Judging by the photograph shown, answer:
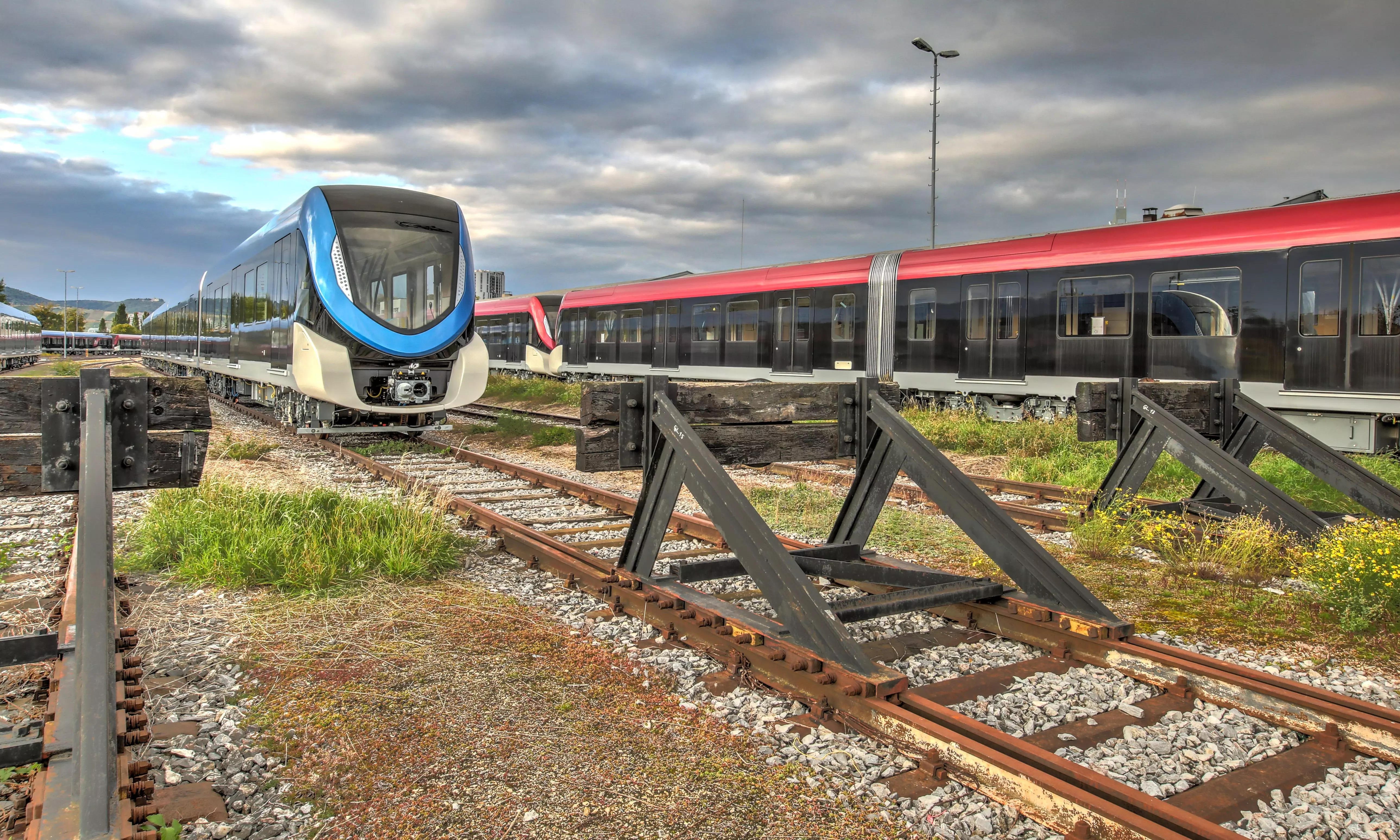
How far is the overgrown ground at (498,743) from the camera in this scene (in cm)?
270

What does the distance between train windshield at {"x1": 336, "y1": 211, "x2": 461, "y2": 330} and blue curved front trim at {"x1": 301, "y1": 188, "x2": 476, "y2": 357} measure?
0.11 m

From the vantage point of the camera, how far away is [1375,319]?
1029cm

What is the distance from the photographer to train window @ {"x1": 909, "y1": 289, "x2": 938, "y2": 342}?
51.0ft

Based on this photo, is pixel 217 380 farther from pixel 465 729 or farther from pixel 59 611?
pixel 465 729

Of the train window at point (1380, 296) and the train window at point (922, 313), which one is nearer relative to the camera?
the train window at point (1380, 296)

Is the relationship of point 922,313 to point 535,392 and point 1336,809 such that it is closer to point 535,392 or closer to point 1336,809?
point 535,392

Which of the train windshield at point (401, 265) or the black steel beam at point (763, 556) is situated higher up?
the train windshield at point (401, 265)

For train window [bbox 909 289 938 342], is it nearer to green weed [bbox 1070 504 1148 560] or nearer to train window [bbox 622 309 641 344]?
green weed [bbox 1070 504 1148 560]

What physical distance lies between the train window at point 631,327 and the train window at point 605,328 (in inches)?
20.3

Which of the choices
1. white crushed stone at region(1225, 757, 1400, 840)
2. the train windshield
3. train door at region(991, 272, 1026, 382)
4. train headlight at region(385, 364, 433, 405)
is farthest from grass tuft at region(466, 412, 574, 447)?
white crushed stone at region(1225, 757, 1400, 840)

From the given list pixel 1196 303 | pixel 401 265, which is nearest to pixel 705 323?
pixel 401 265

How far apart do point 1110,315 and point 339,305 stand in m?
10.7

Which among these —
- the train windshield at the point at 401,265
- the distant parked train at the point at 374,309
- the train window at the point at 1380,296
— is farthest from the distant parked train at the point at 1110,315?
the train windshield at the point at 401,265

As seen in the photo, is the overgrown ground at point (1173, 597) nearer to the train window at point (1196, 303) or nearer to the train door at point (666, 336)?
the train window at point (1196, 303)
